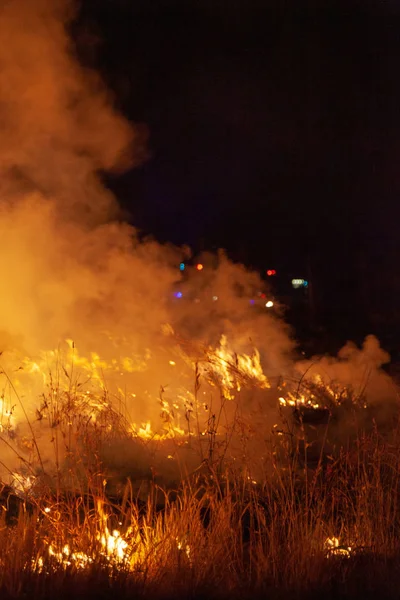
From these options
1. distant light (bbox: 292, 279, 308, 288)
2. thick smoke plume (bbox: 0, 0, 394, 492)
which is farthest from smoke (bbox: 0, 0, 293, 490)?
distant light (bbox: 292, 279, 308, 288)

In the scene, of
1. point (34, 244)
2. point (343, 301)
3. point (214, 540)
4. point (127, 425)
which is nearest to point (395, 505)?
point (214, 540)

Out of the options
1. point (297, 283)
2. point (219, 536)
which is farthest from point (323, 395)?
point (297, 283)

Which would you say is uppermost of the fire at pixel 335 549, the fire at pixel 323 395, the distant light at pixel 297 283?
the distant light at pixel 297 283

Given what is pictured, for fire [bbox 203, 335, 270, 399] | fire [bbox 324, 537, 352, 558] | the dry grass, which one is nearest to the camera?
the dry grass

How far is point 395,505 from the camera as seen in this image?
4293 millimetres

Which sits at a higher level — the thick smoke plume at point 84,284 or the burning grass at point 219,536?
the thick smoke plume at point 84,284

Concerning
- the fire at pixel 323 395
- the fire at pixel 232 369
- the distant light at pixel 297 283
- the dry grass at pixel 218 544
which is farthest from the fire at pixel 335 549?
the distant light at pixel 297 283

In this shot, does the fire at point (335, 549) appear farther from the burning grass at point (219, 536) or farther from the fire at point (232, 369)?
the fire at point (232, 369)

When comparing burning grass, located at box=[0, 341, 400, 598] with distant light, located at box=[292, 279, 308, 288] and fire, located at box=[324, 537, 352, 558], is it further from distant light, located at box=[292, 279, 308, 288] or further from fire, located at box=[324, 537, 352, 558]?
distant light, located at box=[292, 279, 308, 288]

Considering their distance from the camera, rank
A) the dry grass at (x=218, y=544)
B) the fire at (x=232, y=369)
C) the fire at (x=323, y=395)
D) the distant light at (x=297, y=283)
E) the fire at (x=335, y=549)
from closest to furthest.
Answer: the dry grass at (x=218, y=544) → the fire at (x=335, y=549) → the fire at (x=232, y=369) → the fire at (x=323, y=395) → the distant light at (x=297, y=283)

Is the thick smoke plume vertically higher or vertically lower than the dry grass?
higher

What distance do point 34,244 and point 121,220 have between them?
98 cm

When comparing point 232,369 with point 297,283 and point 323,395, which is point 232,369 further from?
point 297,283

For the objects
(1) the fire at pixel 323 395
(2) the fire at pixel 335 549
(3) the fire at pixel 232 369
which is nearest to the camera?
(2) the fire at pixel 335 549
